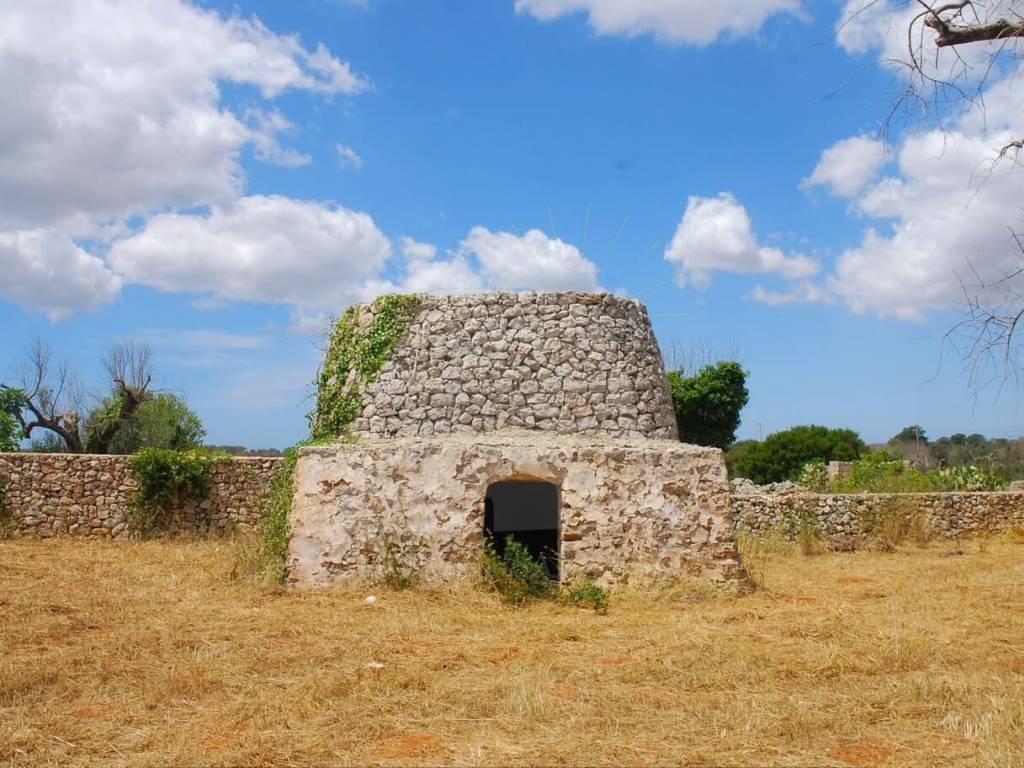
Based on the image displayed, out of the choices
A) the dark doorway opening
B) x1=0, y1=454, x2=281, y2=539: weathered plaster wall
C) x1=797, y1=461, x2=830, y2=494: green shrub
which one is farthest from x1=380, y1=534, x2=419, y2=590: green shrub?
x1=797, y1=461, x2=830, y2=494: green shrub

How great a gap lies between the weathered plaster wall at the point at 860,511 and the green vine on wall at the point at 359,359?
867 centimetres

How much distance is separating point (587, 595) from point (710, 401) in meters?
16.4

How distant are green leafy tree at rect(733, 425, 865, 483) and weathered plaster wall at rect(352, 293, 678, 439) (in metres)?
21.4

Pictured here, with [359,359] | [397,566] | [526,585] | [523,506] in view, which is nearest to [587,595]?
[526,585]

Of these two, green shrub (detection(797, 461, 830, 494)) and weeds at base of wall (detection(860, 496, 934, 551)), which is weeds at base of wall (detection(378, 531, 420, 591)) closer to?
weeds at base of wall (detection(860, 496, 934, 551))

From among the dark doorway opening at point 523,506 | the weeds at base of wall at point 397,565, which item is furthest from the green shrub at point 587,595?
the dark doorway opening at point 523,506

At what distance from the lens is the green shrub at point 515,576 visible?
33.8ft

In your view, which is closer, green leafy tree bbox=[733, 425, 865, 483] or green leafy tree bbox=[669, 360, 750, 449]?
green leafy tree bbox=[669, 360, 750, 449]

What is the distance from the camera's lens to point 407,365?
38.9 feet

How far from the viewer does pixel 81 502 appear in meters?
17.8

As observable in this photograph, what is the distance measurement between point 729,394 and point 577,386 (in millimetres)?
15152

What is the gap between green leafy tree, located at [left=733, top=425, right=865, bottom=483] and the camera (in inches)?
1277

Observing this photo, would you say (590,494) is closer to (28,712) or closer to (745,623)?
(745,623)

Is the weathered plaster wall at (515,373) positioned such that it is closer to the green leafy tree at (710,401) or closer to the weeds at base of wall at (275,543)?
the weeds at base of wall at (275,543)
